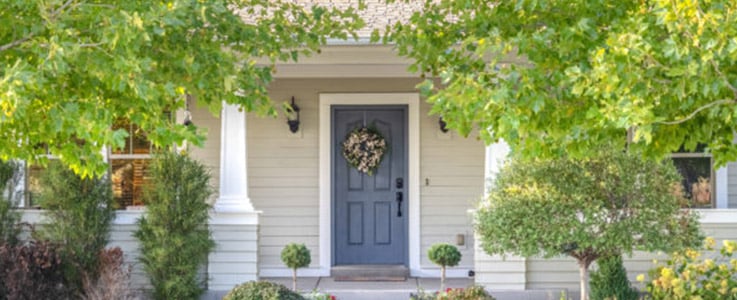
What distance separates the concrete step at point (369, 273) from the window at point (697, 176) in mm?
3232

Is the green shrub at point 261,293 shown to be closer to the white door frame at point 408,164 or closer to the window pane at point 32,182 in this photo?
the white door frame at point 408,164

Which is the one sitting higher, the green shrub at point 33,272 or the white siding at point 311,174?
the white siding at point 311,174

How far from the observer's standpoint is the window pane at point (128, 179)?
35.7ft

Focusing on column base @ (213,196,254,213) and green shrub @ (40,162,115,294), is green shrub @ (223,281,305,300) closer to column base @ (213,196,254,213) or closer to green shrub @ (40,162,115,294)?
column base @ (213,196,254,213)

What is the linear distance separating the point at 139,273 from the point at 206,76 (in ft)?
16.2

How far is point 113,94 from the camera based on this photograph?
5.69 meters

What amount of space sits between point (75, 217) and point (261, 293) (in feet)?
9.33

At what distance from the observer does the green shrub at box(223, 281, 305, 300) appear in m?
7.87

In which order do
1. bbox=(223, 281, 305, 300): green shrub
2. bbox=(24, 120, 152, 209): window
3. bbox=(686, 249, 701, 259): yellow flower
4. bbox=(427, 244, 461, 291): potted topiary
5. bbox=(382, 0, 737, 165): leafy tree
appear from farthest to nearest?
1. bbox=(24, 120, 152, 209): window
2. bbox=(427, 244, 461, 291): potted topiary
3. bbox=(686, 249, 701, 259): yellow flower
4. bbox=(223, 281, 305, 300): green shrub
5. bbox=(382, 0, 737, 165): leafy tree

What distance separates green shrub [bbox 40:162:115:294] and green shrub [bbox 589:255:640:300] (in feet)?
15.9

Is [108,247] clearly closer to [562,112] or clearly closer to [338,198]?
[338,198]

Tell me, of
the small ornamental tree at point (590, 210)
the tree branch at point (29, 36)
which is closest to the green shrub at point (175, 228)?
the small ornamental tree at point (590, 210)

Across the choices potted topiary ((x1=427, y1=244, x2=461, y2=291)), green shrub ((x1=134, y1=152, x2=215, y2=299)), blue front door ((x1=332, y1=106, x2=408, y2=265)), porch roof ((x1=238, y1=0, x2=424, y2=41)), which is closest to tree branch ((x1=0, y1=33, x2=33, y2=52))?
green shrub ((x1=134, y1=152, x2=215, y2=299))

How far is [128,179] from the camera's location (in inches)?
429
